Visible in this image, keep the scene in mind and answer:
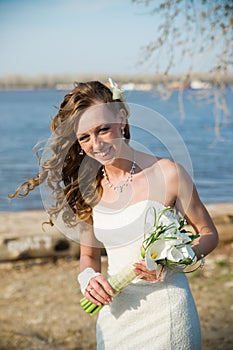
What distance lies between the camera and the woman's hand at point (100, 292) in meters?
2.77

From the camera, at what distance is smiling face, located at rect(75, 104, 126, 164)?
2.77m

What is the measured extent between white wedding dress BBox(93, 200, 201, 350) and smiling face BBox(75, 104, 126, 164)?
26cm

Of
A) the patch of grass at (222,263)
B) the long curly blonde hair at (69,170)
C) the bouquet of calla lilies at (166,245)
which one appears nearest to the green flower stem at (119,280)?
the bouquet of calla lilies at (166,245)

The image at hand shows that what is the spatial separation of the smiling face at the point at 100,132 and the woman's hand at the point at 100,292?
516 millimetres

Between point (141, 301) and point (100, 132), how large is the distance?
2.48ft

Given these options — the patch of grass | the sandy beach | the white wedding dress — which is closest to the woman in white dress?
the white wedding dress

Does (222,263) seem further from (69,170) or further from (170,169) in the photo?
(170,169)

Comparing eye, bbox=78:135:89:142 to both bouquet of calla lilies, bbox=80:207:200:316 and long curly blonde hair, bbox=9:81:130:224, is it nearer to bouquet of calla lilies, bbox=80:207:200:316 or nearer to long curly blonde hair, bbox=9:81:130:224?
long curly blonde hair, bbox=9:81:130:224

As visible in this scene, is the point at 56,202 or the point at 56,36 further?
the point at 56,36

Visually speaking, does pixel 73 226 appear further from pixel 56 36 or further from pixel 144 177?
pixel 56 36

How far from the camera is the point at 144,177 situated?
290 cm

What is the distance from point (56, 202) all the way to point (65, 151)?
0.83 ft

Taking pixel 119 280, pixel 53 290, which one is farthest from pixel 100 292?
pixel 53 290

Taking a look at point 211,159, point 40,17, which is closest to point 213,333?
point 211,159
